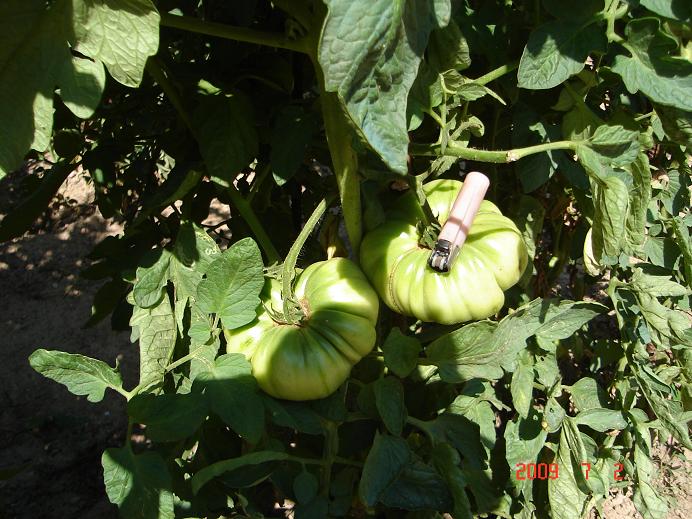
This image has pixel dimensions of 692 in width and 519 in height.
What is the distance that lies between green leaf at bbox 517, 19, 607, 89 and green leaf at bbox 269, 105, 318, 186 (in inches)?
12.6

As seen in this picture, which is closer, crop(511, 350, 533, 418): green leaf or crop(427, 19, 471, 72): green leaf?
crop(427, 19, 471, 72): green leaf

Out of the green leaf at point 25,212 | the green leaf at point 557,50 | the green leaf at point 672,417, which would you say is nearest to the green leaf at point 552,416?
the green leaf at point 672,417

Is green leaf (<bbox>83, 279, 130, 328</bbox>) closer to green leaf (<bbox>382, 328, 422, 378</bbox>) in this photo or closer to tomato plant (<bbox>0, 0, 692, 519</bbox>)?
tomato plant (<bbox>0, 0, 692, 519</bbox>)

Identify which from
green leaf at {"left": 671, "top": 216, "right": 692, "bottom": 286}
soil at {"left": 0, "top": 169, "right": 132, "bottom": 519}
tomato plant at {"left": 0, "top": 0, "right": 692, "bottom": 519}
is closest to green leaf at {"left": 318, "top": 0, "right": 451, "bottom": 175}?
tomato plant at {"left": 0, "top": 0, "right": 692, "bottom": 519}

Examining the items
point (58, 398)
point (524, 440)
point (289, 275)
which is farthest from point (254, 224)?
point (58, 398)

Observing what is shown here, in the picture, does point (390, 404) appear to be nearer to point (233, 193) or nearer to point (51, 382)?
point (233, 193)

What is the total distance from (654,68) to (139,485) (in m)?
0.89

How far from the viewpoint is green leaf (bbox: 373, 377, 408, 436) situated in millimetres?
937

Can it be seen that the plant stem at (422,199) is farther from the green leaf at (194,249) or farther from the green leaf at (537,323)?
the green leaf at (194,249)

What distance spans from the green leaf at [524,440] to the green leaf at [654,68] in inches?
23.2

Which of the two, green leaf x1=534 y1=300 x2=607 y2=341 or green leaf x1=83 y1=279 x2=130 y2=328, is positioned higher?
green leaf x1=83 y1=279 x2=130 y2=328

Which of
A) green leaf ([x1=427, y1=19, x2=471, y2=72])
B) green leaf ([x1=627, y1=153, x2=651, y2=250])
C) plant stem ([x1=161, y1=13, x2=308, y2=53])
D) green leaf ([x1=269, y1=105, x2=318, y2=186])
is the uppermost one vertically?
plant stem ([x1=161, y1=13, x2=308, y2=53])

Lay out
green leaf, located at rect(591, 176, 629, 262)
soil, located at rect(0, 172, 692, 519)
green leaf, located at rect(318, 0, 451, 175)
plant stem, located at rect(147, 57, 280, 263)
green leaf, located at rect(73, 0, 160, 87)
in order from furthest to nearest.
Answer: soil, located at rect(0, 172, 692, 519)
plant stem, located at rect(147, 57, 280, 263)
green leaf, located at rect(591, 176, 629, 262)
green leaf, located at rect(73, 0, 160, 87)
green leaf, located at rect(318, 0, 451, 175)

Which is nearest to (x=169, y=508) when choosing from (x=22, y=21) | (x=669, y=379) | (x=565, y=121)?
(x=22, y=21)
